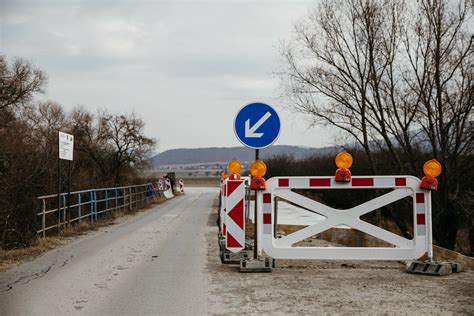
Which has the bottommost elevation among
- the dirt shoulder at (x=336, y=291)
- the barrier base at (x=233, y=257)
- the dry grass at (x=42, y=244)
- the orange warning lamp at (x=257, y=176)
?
the dry grass at (x=42, y=244)

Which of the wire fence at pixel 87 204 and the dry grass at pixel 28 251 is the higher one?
the wire fence at pixel 87 204

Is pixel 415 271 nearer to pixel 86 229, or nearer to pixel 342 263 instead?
pixel 342 263

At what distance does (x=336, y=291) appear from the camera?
629 cm

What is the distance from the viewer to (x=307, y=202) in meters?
7.81

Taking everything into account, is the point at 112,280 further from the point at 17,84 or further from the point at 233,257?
the point at 17,84

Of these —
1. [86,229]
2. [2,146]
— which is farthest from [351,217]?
[2,146]

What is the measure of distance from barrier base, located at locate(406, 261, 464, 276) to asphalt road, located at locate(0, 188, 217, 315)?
2.99 metres

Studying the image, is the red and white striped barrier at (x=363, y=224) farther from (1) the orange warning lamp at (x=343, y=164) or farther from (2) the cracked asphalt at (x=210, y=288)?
(2) the cracked asphalt at (x=210, y=288)

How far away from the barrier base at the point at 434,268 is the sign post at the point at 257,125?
2.31 metres

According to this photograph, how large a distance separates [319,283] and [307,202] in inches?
56.1

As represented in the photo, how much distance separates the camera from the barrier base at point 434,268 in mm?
7258

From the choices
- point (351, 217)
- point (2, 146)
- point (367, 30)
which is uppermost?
point (367, 30)

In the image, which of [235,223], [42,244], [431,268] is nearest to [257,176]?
[235,223]

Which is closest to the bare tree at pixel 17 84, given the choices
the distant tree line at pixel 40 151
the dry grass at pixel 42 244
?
the distant tree line at pixel 40 151
